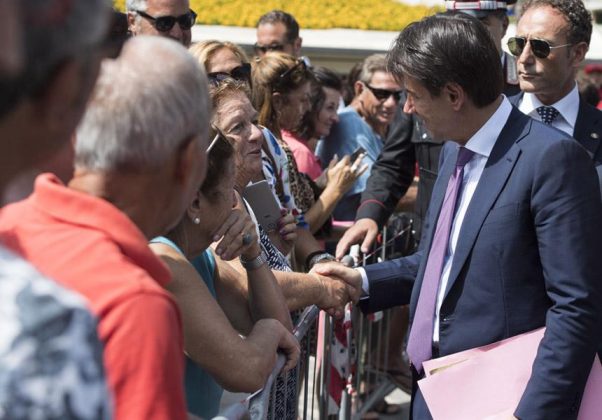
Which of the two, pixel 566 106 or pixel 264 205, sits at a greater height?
pixel 566 106

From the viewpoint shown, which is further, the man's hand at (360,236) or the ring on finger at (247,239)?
the man's hand at (360,236)

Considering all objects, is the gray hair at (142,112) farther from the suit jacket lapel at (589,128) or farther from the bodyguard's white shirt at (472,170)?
the suit jacket lapel at (589,128)

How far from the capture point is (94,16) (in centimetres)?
105

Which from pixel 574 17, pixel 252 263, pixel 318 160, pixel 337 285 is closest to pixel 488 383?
pixel 337 285

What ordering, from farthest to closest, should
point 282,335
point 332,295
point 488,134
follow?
point 332,295 → point 488,134 → point 282,335

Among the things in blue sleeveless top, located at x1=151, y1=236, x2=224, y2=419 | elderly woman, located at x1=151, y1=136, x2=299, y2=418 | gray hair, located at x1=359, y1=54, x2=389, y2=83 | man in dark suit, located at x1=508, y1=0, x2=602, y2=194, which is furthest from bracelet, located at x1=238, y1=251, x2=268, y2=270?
gray hair, located at x1=359, y1=54, x2=389, y2=83

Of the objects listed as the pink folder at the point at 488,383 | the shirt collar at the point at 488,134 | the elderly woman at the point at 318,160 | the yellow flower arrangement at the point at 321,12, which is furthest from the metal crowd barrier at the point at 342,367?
the yellow flower arrangement at the point at 321,12

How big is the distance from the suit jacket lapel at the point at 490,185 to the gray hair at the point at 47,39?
2.02m

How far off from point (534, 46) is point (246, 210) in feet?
6.20

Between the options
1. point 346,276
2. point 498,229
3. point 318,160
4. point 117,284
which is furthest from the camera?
point 318,160

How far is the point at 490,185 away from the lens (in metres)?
2.91

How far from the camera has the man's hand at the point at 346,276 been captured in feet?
11.4

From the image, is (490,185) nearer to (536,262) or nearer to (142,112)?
(536,262)

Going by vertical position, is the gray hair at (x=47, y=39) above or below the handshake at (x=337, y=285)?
above
